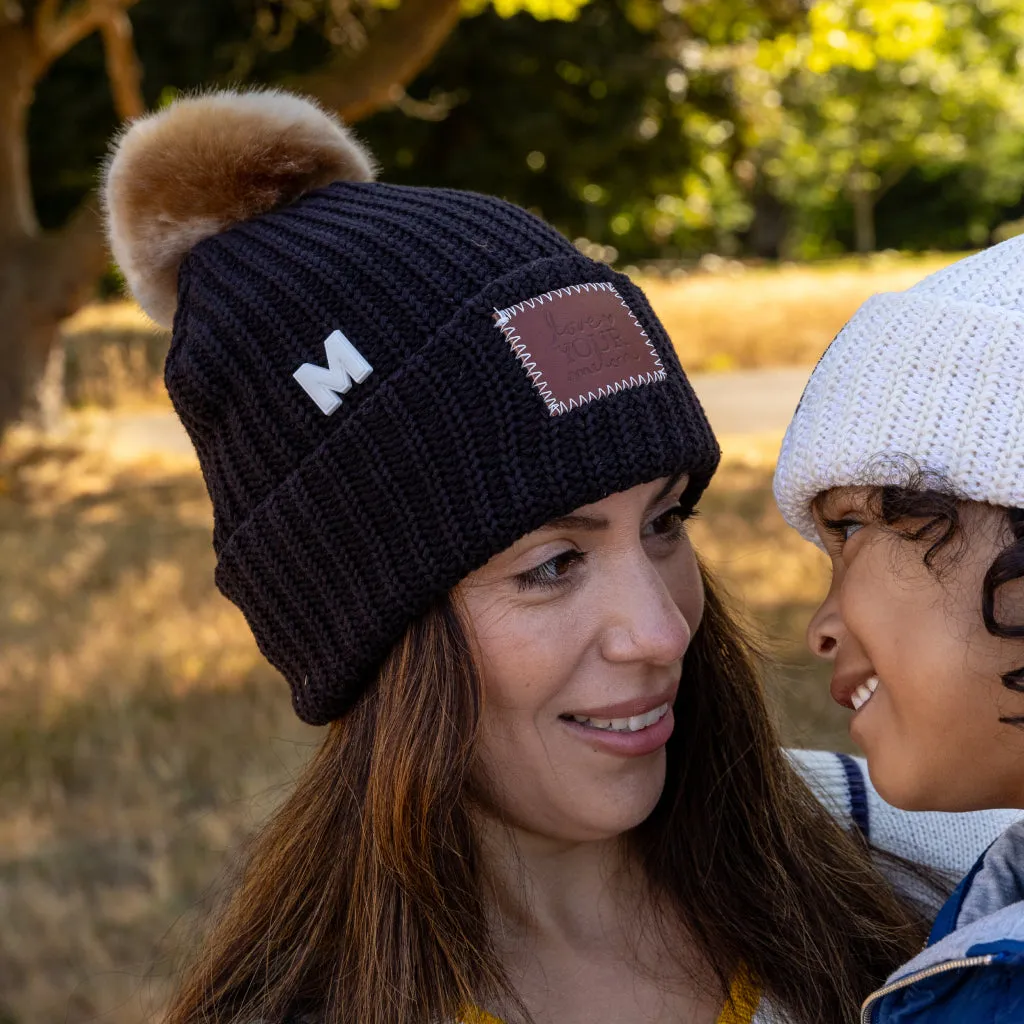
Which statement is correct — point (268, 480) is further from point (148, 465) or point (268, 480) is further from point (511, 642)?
point (148, 465)

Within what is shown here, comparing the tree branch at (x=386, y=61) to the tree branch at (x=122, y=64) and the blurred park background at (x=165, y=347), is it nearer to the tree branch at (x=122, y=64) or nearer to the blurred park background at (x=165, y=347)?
the blurred park background at (x=165, y=347)

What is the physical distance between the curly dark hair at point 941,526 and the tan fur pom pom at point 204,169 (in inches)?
45.9

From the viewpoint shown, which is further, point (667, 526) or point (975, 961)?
point (667, 526)

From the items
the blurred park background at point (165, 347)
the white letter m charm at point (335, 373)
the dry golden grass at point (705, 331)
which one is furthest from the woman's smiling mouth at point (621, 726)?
the dry golden grass at point (705, 331)

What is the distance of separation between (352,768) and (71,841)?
2542mm

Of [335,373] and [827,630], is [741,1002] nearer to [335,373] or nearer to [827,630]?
[827,630]

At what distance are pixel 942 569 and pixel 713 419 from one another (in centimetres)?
909

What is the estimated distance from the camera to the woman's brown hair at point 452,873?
1960mm

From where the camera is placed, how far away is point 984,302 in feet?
5.41

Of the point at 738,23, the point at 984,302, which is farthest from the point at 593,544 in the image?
the point at 738,23

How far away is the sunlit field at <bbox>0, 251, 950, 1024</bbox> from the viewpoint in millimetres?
3715

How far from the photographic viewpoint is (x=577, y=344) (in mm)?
2016

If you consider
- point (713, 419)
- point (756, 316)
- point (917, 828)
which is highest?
point (917, 828)

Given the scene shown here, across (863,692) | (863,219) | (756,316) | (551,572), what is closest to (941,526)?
(863,692)
